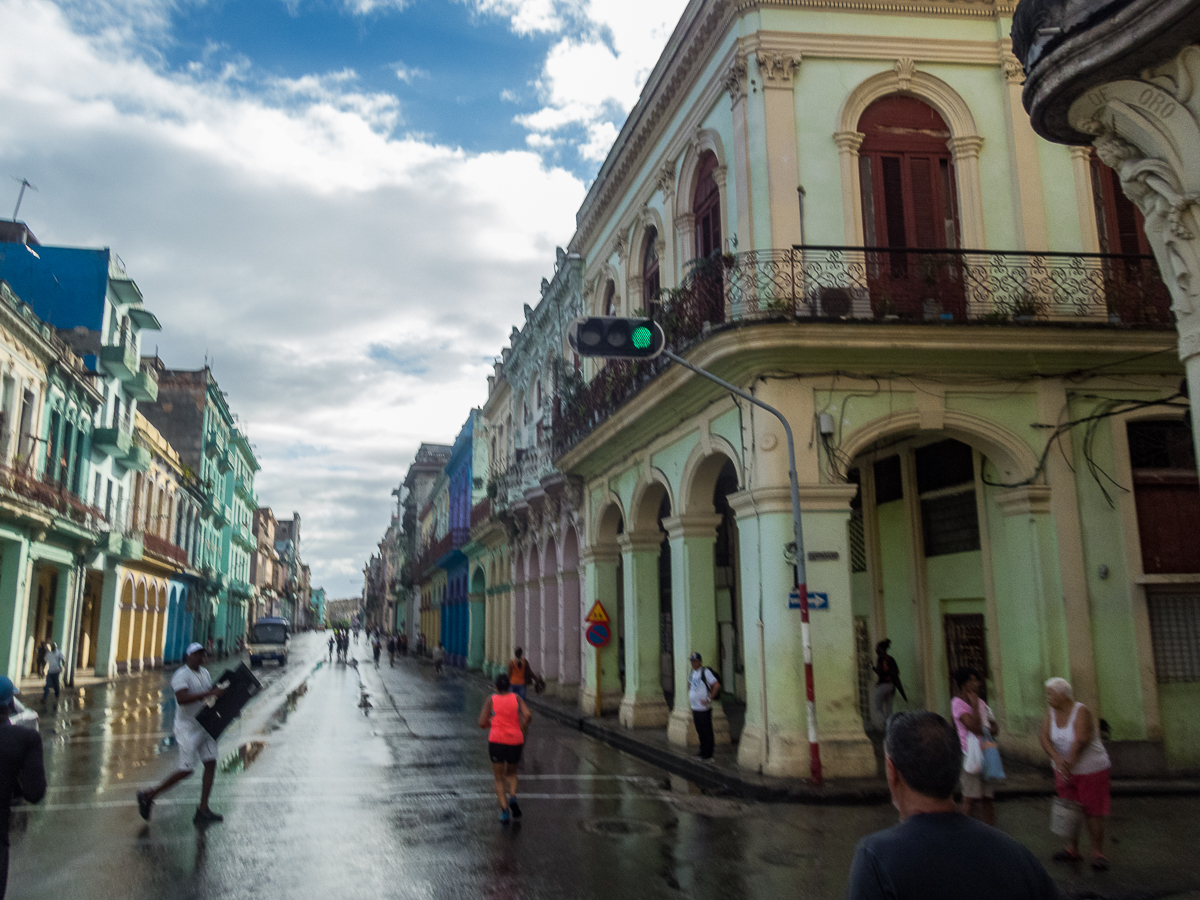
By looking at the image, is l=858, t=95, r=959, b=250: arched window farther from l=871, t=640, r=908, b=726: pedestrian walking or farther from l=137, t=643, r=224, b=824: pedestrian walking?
l=137, t=643, r=224, b=824: pedestrian walking

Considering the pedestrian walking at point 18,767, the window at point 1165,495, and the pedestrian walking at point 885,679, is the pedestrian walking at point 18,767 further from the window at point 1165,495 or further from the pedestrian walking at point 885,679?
the window at point 1165,495

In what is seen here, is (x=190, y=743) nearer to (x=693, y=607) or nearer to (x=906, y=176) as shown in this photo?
(x=693, y=607)

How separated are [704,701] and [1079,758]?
6302mm

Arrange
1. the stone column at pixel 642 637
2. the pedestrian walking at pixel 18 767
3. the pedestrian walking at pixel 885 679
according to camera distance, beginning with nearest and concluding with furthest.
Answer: the pedestrian walking at pixel 18 767 < the pedestrian walking at pixel 885 679 < the stone column at pixel 642 637

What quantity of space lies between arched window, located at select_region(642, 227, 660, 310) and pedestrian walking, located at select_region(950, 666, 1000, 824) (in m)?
10.5

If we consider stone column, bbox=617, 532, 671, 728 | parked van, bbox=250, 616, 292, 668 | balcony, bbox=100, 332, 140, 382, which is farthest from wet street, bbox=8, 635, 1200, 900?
parked van, bbox=250, 616, 292, 668

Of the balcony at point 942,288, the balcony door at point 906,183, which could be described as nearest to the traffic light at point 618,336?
the balcony at point 942,288

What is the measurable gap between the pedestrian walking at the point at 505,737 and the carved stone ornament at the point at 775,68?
878 cm

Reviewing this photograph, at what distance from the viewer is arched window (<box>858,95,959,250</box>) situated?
13039 millimetres

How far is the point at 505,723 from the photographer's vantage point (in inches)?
370

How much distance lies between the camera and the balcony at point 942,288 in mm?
11953

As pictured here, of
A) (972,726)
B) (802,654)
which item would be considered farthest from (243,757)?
(972,726)

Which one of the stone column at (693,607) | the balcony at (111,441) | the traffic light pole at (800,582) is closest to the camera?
the traffic light pole at (800,582)

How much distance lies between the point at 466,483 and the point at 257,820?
34.0 m
